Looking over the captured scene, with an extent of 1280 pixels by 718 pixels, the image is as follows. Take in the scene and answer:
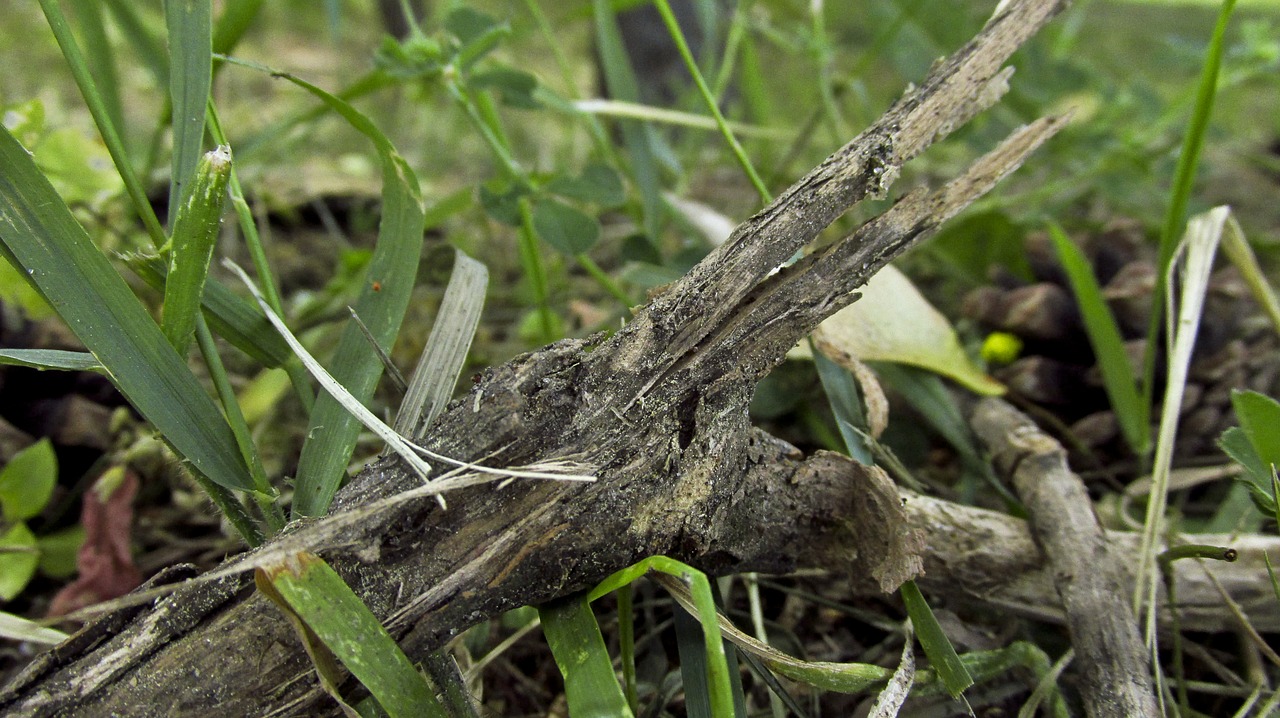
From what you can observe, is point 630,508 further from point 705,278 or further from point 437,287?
point 437,287

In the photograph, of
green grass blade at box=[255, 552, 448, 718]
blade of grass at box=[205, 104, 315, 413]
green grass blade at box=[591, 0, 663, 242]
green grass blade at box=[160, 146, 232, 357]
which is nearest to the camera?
green grass blade at box=[255, 552, 448, 718]

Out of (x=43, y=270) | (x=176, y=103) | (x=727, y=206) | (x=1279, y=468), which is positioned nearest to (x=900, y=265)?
(x=727, y=206)

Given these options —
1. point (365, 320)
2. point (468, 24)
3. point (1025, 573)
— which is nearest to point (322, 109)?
point (468, 24)

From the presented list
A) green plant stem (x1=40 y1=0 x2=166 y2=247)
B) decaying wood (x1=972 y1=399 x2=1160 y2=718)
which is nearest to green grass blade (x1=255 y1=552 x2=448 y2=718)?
green plant stem (x1=40 y1=0 x2=166 y2=247)

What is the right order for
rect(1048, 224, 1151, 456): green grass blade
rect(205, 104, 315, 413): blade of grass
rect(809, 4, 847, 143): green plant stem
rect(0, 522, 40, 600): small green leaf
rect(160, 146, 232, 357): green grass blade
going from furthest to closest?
rect(809, 4, 847, 143): green plant stem, rect(1048, 224, 1151, 456): green grass blade, rect(0, 522, 40, 600): small green leaf, rect(205, 104, 315, 413): blade of grass, rect(160, 146, 232, 357): green grass blade

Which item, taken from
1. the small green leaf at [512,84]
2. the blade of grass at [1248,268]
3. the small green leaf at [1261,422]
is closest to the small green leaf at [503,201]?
the small green leaf at [512,84]

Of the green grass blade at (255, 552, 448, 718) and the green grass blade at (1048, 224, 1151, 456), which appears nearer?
the green grass blade at (255, 552, 448, 718)

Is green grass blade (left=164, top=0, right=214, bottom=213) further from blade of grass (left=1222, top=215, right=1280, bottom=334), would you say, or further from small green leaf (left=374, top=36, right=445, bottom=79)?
blade of grass (left=1222, top=215, right=1280, bottom=334)

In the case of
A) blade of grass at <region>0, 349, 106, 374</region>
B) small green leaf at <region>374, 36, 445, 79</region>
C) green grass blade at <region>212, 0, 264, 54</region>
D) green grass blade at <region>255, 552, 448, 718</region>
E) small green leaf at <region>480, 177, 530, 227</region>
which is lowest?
green grass blade at <region>255, 552, 448, 718</region>
